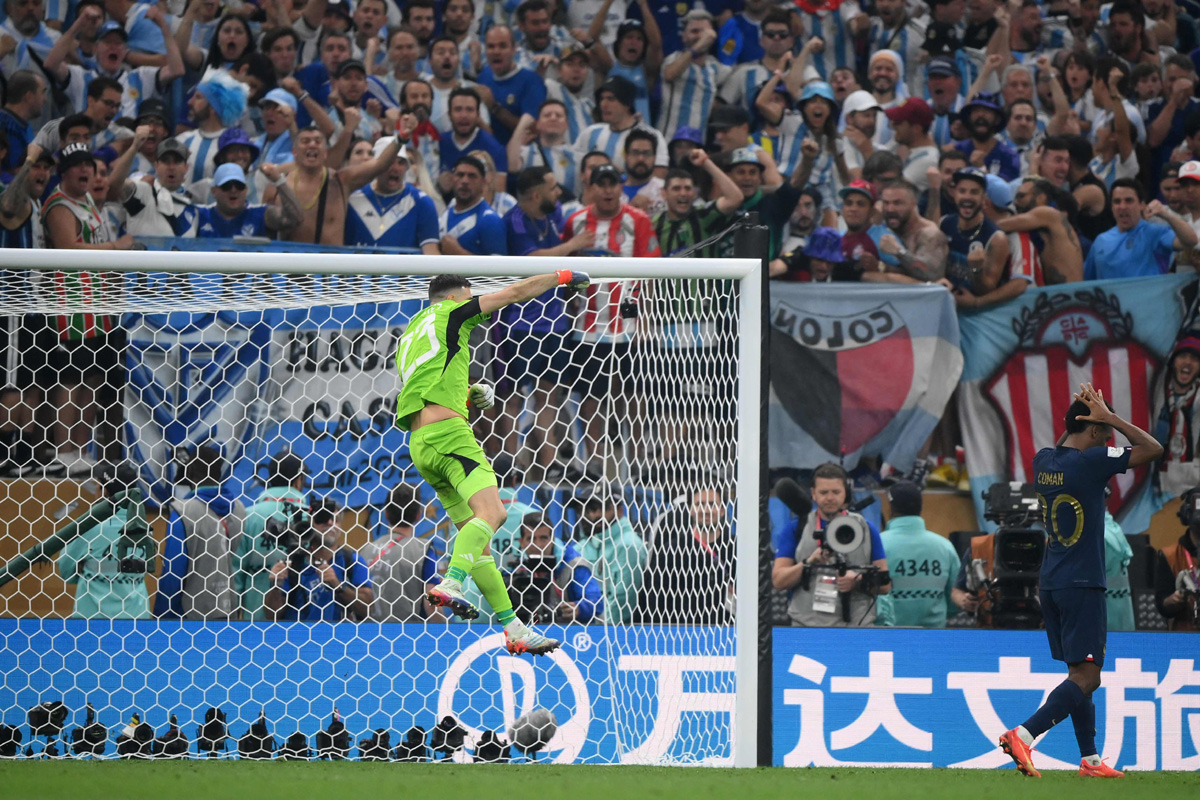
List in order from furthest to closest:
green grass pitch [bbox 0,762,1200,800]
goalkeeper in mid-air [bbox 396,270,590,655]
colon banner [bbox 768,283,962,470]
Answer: colon banner [bbox 768,283,962,470] → goalkeeper in mid-air [bbox 396,270,590,655] → green grass pitch [bbox 0,762,1200,800]

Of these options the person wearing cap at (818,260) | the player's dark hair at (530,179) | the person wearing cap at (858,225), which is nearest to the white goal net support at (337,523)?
the player's dark hair at (530,179)

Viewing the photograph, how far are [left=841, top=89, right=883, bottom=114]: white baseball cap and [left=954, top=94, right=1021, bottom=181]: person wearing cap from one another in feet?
2.63

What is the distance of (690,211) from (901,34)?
11.9 ft

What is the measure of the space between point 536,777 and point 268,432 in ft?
12.6

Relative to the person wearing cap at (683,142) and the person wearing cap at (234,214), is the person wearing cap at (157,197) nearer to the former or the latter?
the person wearing cap at (234,214)

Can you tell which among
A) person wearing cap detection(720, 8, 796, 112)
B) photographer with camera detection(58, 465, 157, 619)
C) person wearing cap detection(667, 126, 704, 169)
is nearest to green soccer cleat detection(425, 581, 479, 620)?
photographer with camera detection(58, 465, 157, 619)

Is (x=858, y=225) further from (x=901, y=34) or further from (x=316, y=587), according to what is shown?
(x=316, y=587)

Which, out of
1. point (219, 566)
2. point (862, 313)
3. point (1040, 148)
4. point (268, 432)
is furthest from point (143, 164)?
point (1040, 148)

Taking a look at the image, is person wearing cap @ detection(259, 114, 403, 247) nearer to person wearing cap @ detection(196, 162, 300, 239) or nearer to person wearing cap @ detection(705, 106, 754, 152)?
person wearing cap @ detection(196, 162, 300, 239)

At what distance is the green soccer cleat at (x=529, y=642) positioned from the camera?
5.74 metres

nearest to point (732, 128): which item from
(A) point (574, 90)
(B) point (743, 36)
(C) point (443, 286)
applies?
(A) point (574, 90)

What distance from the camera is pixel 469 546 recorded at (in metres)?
5.76

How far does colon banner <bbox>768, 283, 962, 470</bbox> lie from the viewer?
375 inches

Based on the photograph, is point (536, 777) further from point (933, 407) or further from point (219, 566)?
point (933, 407)
